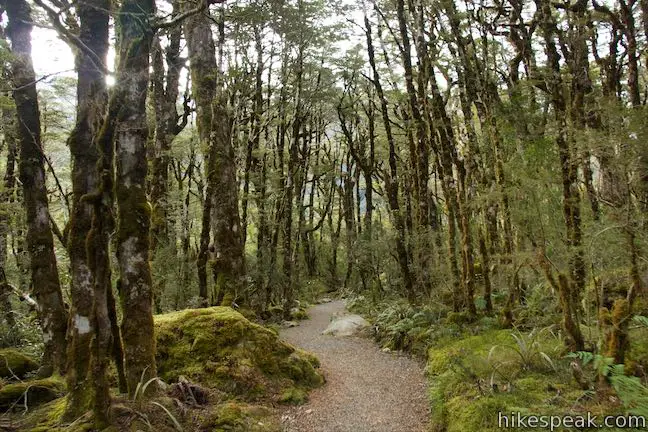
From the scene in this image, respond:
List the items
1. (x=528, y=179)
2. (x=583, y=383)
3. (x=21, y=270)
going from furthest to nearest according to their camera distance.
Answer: (x=21, y=270)
(x=528, y=179)
(x=583, y=383)

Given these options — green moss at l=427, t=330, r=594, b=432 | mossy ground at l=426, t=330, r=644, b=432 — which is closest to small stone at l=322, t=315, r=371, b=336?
mossy ground at l=426, t=330, r=644, b=432

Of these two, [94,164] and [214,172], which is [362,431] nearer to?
[94,164]

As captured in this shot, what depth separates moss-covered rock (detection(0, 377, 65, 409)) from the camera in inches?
194

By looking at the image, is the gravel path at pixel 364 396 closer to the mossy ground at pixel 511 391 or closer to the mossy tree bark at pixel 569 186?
the mossy ground at pixel 511 391

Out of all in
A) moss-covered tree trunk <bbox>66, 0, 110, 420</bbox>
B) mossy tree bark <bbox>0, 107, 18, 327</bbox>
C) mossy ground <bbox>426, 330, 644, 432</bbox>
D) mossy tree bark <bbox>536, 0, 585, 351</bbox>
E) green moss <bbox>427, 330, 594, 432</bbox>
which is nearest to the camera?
mossy ground <bbox>426, 330, 644, 432</bbox>

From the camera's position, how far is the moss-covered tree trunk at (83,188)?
13.7 ft

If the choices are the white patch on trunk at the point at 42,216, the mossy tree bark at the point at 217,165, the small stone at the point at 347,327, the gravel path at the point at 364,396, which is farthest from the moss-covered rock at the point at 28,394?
the small stone at the point at 347,327

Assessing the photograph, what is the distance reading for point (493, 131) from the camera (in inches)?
309

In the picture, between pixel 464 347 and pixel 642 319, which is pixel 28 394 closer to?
pixel 464 347

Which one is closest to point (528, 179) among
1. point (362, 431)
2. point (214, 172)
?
point (362, 431)

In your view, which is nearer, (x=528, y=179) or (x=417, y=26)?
(x=528, y=179)

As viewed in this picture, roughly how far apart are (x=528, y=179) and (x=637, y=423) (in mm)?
4076

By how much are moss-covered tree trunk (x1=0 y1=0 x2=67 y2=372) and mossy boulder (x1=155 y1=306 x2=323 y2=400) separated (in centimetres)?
141

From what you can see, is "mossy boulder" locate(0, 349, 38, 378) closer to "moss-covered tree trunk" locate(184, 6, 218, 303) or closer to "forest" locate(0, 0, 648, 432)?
"forest" locate(0, 0, 648, 432)
